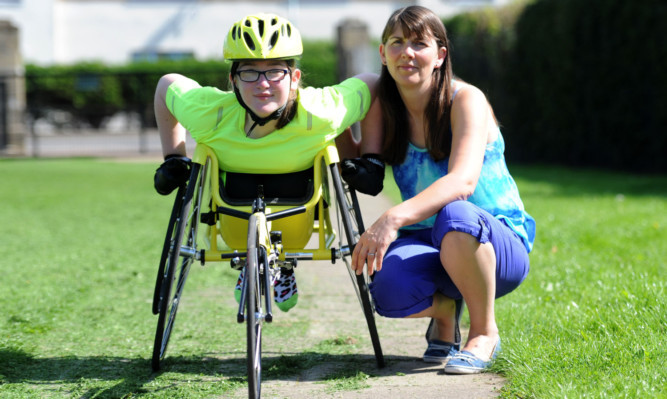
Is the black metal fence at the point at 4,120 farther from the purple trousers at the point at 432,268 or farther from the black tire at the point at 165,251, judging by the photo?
the purple trousers at the point at 432,268

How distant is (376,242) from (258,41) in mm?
992

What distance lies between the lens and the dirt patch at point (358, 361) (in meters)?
3.70

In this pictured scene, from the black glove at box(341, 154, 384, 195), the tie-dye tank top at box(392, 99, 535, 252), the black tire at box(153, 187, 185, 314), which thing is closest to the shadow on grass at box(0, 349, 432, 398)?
the black tire at box(153, 187, 185, 314)

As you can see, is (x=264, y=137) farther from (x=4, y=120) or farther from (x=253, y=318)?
(x=4, y=120)

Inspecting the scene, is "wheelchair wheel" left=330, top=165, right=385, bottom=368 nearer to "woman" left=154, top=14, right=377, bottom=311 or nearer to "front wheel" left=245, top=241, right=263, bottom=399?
"woman" left=154, top=14, right=377, bottom=311

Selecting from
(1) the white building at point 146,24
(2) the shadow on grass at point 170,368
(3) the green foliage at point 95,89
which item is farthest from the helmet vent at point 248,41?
(1) the white building at point 146,24

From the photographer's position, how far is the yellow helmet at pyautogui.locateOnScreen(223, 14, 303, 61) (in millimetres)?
3760

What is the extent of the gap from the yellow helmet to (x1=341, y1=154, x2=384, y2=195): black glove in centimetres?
55

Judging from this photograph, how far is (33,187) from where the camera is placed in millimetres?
12977

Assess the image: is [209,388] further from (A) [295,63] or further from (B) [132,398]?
(A) [295,63]

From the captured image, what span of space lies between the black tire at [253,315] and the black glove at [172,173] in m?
0.57

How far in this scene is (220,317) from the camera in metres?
5.26

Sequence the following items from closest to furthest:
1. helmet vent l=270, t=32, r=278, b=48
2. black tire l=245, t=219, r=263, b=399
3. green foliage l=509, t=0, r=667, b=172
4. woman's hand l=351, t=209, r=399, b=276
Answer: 1. black tire l=245, t=219, r=263, b=399
2. woman's hand l=351, t=209, r=399, b=276
3. helmet vent l=270, t=32, r=278, b=48
4. green foliage l=509, t=0, r=667, b=172

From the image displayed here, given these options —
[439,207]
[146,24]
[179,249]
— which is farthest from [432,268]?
[146,24]
